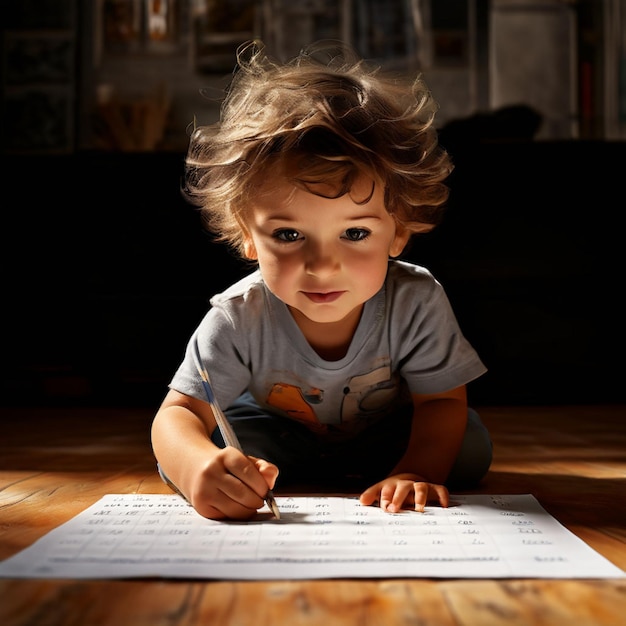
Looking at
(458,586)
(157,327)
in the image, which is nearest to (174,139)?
(157,327)

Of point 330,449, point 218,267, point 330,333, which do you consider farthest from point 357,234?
point 218,267

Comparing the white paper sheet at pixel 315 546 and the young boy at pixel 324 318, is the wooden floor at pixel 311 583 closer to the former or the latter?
the white paper sheet at pixel 315 546

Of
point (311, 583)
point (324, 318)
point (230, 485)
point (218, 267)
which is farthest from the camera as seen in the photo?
point (218, 267)

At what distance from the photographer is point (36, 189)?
189 centimetres

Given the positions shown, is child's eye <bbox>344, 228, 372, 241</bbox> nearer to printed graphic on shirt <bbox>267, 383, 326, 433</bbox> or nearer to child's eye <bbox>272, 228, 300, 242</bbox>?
child's eye <bbox>272, 228, 300, 242</bbox>

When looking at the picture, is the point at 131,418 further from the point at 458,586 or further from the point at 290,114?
the point at 458,586

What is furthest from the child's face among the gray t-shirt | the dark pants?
the dark pants

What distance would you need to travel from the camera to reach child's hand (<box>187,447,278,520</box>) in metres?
0.69

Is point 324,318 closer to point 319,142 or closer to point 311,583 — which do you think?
point 319,142

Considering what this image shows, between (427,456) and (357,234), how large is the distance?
238 millimetres

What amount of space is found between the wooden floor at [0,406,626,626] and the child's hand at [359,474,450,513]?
0.11 meters

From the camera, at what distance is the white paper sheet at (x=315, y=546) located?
0.55m

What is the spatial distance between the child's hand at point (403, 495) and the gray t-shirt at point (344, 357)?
155mm

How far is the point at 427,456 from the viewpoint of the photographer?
0.85 meters
